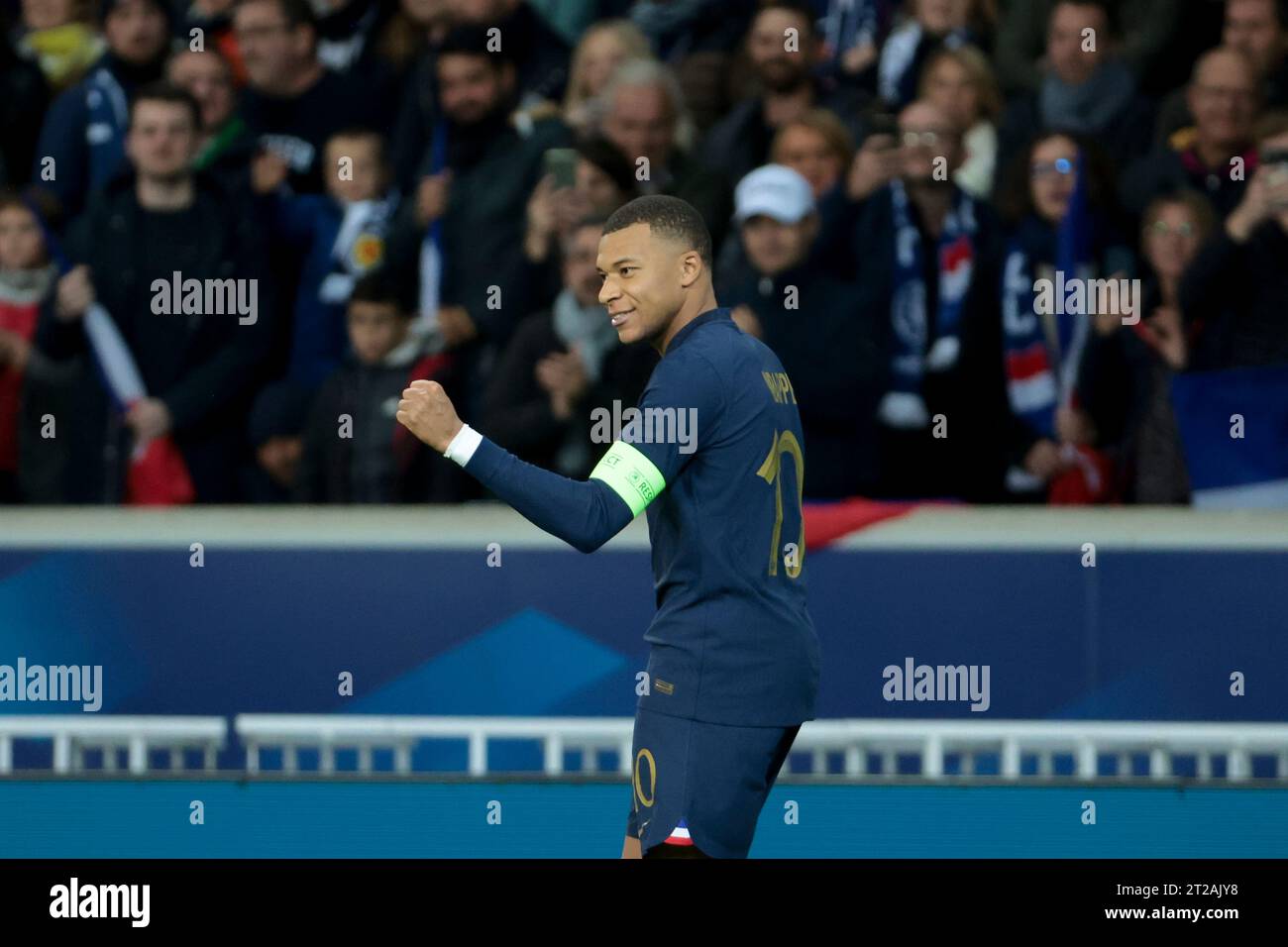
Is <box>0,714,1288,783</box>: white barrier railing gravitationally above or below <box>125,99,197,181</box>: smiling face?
below

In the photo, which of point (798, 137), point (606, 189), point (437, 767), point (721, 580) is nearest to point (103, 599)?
point (437, 767)

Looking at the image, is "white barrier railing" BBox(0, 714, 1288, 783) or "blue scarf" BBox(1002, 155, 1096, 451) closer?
"white barrier railing" BBox(0, 714, 1288, 783)

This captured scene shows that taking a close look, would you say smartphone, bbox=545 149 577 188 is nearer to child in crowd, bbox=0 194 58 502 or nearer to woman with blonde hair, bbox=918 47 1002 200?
woman with blonde hair, bbox=918 47 1002 200

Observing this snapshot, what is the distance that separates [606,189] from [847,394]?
3.57 feet

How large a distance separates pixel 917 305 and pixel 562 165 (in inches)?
52.1

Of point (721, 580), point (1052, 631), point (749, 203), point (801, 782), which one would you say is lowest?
point (801, 782)

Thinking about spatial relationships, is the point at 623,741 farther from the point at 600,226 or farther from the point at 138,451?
the point at 138,451

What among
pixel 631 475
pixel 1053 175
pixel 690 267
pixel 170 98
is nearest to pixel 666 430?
pixel 631 475

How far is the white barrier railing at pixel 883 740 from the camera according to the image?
23.3 feet

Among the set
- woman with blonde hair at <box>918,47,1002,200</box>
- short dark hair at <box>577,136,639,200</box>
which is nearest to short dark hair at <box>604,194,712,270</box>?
short dark hair at <box>577,136,639,200</box>

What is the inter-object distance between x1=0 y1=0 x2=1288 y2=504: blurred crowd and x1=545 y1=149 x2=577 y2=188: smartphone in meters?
0.02

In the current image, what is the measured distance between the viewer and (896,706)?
7.25 m

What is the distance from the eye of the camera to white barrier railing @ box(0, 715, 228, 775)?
727 centimetres

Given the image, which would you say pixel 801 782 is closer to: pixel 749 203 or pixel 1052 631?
pixel 1052 631
